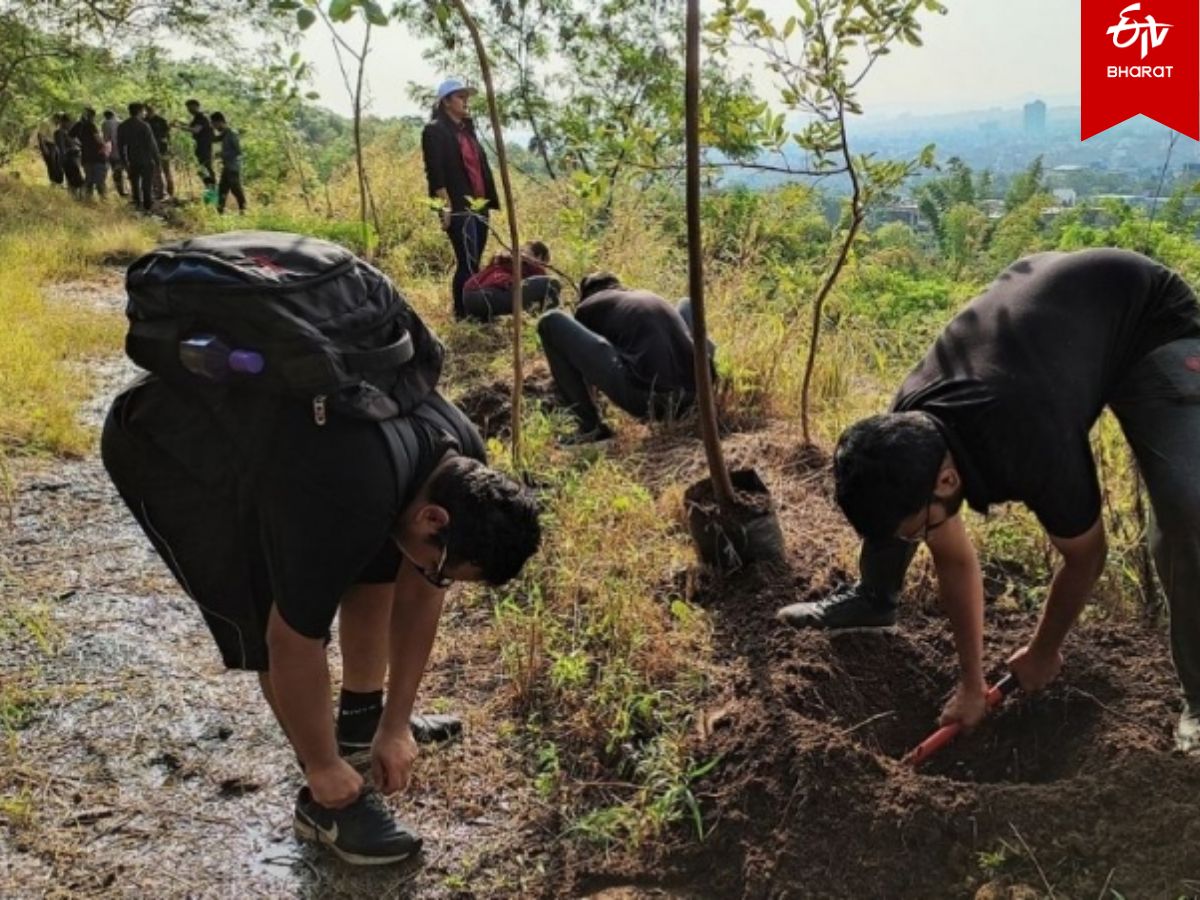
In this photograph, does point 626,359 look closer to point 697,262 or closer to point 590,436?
point 590,436

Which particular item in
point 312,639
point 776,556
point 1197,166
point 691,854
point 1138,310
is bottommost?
point 691,854

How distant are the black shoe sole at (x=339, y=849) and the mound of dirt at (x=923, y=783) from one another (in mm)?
375

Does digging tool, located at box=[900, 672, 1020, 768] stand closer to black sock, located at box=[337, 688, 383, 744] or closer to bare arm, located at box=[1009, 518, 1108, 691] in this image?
bare arm, located at box=[1009, 518, 1108, 691]

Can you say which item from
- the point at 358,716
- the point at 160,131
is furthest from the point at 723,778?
the point at 160,131

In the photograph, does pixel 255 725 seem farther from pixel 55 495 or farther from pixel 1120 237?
pixel 1120 237

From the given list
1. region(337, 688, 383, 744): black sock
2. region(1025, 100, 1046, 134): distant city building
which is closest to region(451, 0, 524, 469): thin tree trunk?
region(337, 688, 383, 744): black sock

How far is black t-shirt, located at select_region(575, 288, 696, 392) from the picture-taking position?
13.5 feet

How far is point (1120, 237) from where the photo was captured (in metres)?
5.50

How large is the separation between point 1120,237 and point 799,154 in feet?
10.7

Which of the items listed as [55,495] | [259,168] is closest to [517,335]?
[55,495]

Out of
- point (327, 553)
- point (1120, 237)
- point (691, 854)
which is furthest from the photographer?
point (1120, 237)

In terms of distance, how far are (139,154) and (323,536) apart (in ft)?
44.2

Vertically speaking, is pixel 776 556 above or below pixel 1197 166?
below

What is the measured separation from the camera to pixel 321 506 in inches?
61.4
